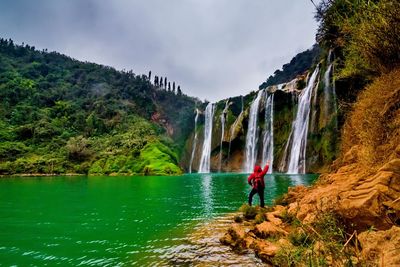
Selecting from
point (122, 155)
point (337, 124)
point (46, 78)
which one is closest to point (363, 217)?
point (337, 124)

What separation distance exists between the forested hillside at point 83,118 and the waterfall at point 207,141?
665 cm

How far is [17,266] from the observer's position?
7.73 meters

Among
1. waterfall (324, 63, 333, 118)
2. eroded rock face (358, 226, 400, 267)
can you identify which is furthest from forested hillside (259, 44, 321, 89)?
eroded rock face (358, 226, 400, 267)

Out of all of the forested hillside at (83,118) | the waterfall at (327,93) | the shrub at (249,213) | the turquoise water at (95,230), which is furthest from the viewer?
the forested hillside at (83,118)

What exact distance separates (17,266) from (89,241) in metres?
2.65

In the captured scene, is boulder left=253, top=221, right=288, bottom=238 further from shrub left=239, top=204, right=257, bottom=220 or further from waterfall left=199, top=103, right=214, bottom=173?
waterfall left=199, top=103, right=214, bottom=173

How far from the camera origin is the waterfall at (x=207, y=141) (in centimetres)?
7269

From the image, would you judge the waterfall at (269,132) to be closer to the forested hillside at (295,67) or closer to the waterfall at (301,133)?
the waterfall at (301,133)

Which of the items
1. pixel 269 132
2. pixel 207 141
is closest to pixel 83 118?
pixel 207 141

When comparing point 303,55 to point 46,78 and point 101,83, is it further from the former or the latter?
point 46,78

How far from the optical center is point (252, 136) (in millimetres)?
62531

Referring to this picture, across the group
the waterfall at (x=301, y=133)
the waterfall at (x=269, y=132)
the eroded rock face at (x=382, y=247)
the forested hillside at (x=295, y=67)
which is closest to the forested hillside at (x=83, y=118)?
the waterfall at (x=269, y=132)

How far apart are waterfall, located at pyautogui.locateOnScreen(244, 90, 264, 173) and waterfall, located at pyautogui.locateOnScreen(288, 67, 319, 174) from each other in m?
11.3

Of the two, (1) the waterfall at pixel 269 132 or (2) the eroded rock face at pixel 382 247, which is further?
(1) the waterfall at pixel 269 132
